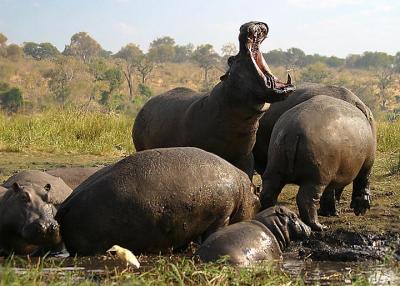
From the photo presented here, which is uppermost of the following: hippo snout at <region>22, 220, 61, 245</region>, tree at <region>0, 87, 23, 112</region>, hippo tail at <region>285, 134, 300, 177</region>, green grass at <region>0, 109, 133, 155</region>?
hippo tail at <region>285, 134, 300, 177</region>

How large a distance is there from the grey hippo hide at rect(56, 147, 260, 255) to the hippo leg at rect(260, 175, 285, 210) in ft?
3.21

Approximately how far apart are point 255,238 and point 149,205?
2.83ft

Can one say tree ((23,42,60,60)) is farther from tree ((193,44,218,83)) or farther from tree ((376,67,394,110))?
tree ((376,67,394,110))

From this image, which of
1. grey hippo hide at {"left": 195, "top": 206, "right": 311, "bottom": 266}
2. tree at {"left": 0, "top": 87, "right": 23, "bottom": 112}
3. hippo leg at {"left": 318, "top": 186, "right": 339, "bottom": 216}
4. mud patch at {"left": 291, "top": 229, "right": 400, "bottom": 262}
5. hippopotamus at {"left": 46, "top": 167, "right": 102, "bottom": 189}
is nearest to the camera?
grey hippo hide at {"left": 195, "top": 206, "right": 311, "bottom": 266}

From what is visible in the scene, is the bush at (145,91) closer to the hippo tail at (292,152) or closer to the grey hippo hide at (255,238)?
the hippo tail at (292,152)

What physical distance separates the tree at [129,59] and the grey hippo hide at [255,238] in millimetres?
54556

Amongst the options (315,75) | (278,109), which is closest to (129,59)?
(315,75)

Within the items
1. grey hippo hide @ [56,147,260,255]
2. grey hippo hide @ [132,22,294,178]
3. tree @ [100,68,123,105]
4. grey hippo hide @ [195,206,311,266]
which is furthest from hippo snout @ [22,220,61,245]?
tree @ [100,68,123,105]

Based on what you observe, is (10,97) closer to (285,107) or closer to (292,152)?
(285,107)

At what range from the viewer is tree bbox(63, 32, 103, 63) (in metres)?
83.0

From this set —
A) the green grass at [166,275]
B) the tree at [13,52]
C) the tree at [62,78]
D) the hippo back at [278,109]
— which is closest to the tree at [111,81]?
the tree at [62,78]

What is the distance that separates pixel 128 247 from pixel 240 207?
108 centimetres

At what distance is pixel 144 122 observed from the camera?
420 inches

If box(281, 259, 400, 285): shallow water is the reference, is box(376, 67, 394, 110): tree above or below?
below
